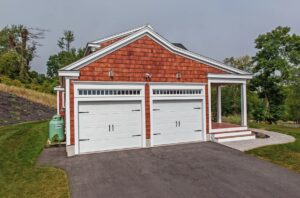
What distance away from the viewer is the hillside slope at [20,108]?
1780 centimetres

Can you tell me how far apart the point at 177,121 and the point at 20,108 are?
17.1 meters

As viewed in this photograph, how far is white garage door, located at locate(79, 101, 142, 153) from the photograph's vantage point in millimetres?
8359

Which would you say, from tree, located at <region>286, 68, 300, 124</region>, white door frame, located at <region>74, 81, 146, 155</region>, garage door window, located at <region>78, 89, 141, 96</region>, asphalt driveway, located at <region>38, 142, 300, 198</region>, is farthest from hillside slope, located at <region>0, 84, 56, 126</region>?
tree, located at <region>286, 68, 300, 124</region>

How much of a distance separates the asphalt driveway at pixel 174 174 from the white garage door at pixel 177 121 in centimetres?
122

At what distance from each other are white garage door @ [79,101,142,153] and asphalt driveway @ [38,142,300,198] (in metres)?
0.53

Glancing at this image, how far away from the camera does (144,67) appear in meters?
9.37

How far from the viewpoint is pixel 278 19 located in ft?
91.8

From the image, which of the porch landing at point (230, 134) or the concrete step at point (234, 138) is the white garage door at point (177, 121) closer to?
the porch landing at point (230, 134)

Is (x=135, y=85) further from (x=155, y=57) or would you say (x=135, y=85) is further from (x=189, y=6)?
(x=189, y=6)

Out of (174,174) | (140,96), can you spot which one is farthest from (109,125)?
(174,174)

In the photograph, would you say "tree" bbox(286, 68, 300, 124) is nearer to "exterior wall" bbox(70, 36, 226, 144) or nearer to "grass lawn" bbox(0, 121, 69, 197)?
"exterior wall" bbox(70, 36, 226, 144)

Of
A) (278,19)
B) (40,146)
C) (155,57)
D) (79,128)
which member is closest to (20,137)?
(40,146)

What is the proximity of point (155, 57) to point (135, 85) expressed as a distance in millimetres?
1671

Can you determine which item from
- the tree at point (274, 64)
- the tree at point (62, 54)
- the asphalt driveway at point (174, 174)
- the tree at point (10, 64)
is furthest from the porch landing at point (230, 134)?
the tree at point (62, 54)
